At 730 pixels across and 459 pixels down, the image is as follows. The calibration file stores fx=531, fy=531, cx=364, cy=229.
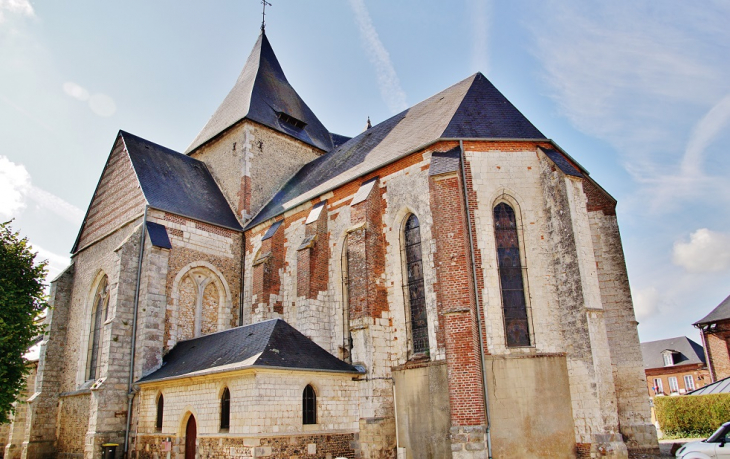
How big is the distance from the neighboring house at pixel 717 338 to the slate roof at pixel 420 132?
17.4 metres

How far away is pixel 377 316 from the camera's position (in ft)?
43.8

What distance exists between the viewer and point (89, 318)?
18047 mm

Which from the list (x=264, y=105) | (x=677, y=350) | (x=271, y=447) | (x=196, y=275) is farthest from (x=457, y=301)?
(x=677, y=350)

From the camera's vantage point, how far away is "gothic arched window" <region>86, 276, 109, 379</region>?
1738 centimetres

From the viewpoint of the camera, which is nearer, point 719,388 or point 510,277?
point 510,277

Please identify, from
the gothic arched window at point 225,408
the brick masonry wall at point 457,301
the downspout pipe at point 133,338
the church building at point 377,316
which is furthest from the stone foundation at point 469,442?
the downspout pipe at point 133,338

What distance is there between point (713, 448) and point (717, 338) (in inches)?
740

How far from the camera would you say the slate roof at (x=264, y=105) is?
21.9m

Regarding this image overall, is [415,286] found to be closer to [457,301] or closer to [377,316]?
[377,316]

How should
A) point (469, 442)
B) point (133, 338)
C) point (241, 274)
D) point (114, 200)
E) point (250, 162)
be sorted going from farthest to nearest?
point (250, 162) < point (114, 200) < point (241, 274) < point (133, 338) < point (469, 442)

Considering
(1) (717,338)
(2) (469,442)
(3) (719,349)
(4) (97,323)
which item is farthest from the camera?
(1) (717,338)

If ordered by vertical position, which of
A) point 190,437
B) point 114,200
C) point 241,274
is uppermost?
point 114,200

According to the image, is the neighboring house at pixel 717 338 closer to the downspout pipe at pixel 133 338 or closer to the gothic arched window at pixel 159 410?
the gothic arched window at pixel 159 410

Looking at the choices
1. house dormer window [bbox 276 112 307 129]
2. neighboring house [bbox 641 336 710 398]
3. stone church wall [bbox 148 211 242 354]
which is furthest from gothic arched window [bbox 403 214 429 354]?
neighboring house [bbox 641 336 710 398]
